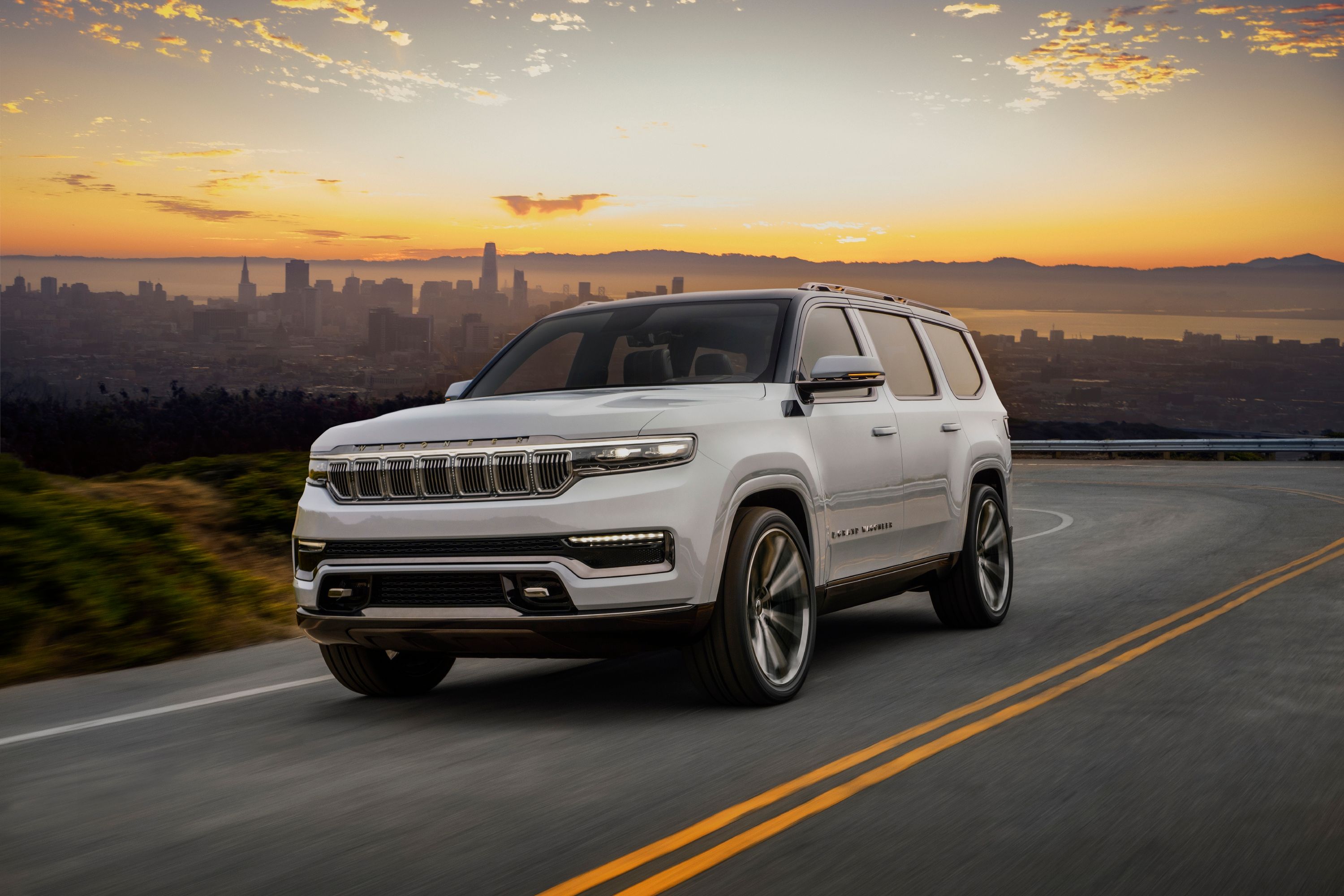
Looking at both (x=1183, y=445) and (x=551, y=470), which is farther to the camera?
(x=1183, y=445)

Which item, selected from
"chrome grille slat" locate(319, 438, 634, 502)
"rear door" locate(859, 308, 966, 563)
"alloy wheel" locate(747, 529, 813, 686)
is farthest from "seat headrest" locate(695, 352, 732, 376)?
"chrome grille slat" locate(319, 438, 634, 502)

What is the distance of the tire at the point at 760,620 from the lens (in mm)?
6242

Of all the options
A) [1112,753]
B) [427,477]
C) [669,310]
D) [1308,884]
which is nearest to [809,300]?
[669,310]

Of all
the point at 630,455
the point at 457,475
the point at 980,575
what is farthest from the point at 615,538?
the point at 980,575

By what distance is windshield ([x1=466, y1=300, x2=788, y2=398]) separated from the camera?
7371 millimetres

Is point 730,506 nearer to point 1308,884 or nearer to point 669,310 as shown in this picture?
point 669,310

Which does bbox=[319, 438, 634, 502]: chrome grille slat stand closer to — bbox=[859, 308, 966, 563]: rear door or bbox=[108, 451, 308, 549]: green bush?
bbox=[859, 308, 966, 563]: rear door

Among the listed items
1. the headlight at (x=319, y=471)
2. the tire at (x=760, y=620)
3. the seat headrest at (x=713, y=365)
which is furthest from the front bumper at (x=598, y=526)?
the seat headrest at (x=713, y=365)

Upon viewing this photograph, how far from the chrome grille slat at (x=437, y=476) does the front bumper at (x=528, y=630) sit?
0.51 meters

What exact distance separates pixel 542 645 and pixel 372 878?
1.90m

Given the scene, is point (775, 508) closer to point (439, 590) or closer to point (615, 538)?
point (615, 538)

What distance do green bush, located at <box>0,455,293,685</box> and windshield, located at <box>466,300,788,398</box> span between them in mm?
2968

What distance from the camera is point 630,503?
5859 mm

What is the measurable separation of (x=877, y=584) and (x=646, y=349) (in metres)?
1.88
